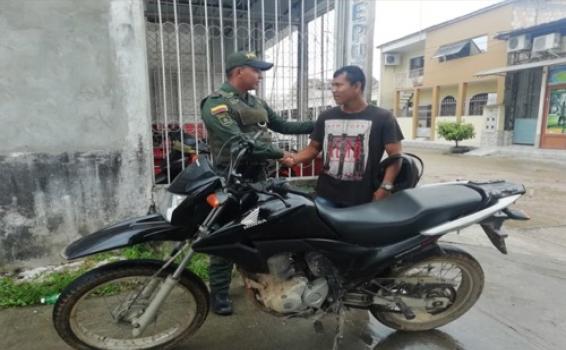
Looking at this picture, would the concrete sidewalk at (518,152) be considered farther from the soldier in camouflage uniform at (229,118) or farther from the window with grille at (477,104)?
the soldier in camouflage uniform at (229,118)

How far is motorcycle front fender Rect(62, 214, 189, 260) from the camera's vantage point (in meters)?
1.85

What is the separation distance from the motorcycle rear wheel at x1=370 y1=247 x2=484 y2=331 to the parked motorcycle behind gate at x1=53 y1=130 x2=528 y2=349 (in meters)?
0.01

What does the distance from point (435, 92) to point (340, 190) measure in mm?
19026

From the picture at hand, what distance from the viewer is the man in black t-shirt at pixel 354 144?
2.49m

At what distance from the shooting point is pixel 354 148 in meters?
2.56

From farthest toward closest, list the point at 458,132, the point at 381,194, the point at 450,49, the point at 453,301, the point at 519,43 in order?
the point at 450,49
the point at 458,132
the point at 519,43
the point at 381,194
the point at 453,301

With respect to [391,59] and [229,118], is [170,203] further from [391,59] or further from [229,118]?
[391,59]

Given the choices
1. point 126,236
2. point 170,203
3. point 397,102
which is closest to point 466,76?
point 397,102

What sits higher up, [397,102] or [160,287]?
[397,102]

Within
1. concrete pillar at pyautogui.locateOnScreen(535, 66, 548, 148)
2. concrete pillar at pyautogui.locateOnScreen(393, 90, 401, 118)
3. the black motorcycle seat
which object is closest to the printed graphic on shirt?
the black motorcycle seat

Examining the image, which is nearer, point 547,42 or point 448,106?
point 547,42

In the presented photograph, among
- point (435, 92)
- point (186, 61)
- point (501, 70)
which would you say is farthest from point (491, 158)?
point (186, 61)

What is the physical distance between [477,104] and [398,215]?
18.3 metres

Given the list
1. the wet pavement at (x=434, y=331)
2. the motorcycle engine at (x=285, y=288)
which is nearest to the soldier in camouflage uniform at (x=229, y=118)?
the wet pavement at (x=434, y=331)
